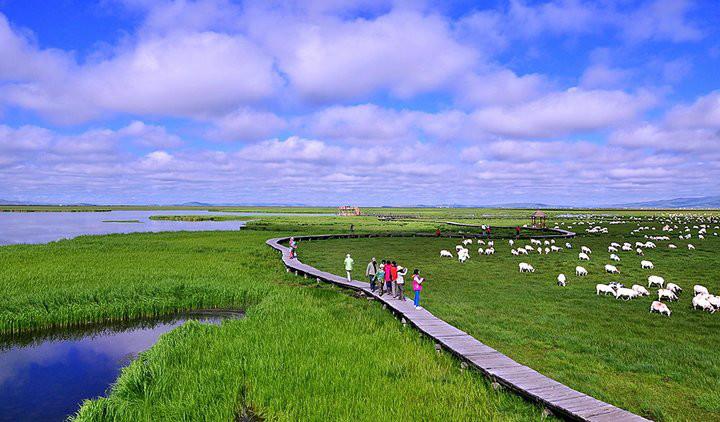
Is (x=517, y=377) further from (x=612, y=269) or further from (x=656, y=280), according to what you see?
(x=612, y=269)

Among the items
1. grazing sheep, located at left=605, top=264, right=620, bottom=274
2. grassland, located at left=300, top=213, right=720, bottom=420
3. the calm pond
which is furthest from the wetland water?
grazing sheep, located at left=605, top=264, right=620, bottom=274

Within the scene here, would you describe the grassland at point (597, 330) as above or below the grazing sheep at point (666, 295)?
below

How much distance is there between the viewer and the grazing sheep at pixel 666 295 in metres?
20.4

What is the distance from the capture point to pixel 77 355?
16188 mm

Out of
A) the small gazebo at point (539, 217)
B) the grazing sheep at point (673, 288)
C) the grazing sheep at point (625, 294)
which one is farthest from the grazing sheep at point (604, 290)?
the small gazebo at point (539, 217)

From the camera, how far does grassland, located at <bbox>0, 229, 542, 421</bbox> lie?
10.0 metres

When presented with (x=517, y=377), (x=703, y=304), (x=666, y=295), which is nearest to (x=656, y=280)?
(x=666, y=295)

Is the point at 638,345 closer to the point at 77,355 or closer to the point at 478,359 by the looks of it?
the point at 478,359

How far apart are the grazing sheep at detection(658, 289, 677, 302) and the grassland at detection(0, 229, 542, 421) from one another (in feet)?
44.1

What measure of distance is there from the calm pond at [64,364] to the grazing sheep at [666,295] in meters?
21.4

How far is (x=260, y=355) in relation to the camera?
42.9ft

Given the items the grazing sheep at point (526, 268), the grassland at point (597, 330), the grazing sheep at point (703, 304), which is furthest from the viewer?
the grazing sheep at point (526, 268)

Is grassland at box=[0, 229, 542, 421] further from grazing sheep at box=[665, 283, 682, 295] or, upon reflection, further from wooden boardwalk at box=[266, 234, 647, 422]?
grazing sheep at box=[665, 283, 682, 295]

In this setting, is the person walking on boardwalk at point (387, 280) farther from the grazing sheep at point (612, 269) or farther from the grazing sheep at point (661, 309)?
the grazing sheep at point (612, 269)
